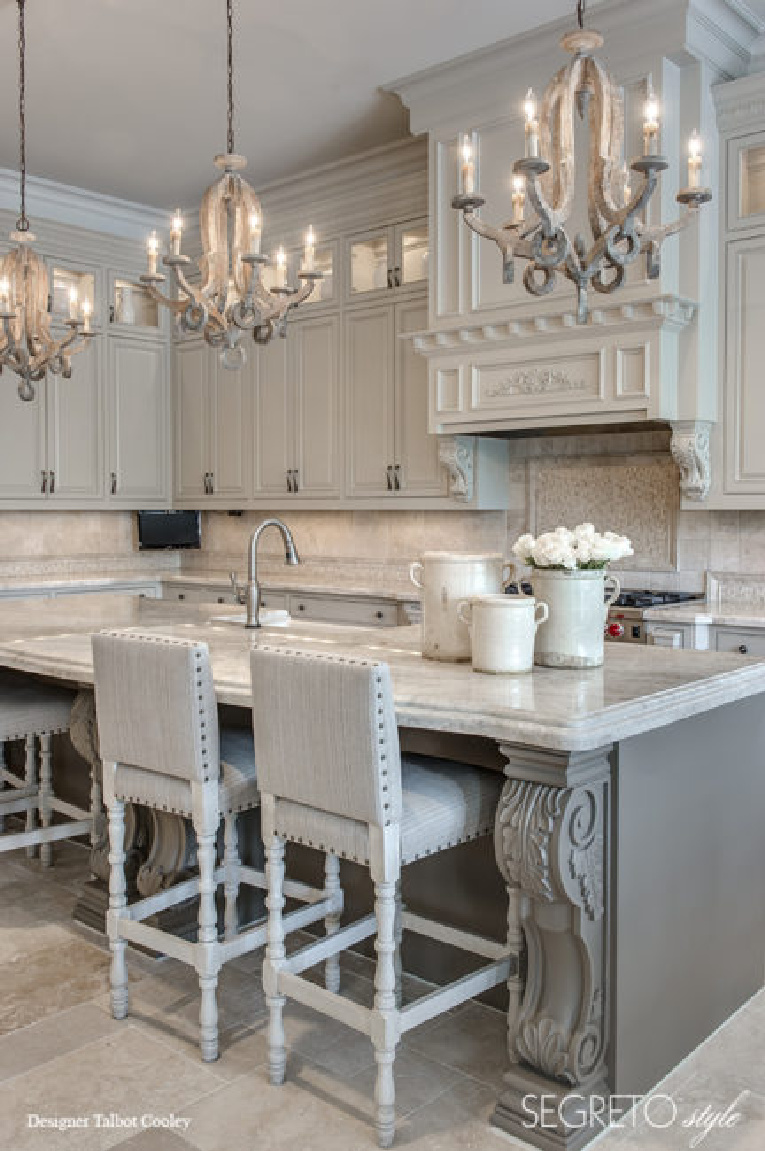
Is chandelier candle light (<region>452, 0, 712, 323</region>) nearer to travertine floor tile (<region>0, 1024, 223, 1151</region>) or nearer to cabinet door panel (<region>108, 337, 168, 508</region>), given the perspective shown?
travertine floor tile (<region>0, 1024, 223, 1151</region>)

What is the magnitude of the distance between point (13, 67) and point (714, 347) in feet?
10.4

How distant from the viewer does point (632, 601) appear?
407 centimetres

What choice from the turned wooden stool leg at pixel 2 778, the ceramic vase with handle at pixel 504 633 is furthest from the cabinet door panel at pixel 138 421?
the ceramic vase with handle at pixel 504 633

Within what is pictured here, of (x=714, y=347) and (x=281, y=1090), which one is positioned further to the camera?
(x=714, y=347)

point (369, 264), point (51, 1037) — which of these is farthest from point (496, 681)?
point (369, 264)

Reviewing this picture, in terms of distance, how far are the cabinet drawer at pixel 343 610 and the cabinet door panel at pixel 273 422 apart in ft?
2.54

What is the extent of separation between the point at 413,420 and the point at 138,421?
6.92 feet

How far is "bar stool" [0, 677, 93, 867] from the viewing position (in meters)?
→ 3.21

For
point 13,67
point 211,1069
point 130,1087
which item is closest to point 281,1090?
point 211,1069

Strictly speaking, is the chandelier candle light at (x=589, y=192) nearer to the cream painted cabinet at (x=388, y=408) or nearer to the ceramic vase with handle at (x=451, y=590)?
the ceramic vase with handle at (x=451, y=590)

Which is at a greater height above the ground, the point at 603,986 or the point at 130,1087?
the point at 603,986

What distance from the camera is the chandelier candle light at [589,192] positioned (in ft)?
7.01

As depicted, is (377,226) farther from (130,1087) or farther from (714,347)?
(130,1087)

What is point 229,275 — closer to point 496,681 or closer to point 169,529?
point 496,681
